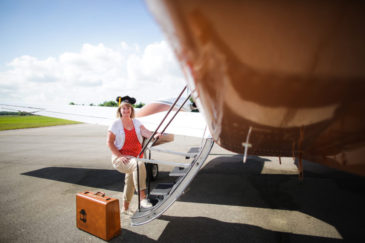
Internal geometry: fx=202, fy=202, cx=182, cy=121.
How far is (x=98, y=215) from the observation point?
3256 millimetres

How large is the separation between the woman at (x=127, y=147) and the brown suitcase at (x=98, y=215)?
559 millimetres

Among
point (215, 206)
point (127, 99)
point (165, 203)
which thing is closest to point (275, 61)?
point (165, 203)

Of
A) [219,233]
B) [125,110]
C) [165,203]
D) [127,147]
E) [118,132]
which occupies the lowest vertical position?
[219,233]

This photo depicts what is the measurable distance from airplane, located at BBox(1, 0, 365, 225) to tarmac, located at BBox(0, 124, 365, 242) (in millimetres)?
2693

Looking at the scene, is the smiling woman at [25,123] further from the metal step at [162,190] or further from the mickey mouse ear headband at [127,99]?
the metal step at [162,190]

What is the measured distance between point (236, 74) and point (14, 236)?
4411 mm

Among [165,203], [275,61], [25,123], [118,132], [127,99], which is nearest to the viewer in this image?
[275,61]

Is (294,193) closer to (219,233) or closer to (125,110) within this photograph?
(219,233)

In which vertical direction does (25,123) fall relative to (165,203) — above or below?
below

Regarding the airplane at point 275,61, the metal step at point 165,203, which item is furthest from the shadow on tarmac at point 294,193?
the airplane at point 275,61

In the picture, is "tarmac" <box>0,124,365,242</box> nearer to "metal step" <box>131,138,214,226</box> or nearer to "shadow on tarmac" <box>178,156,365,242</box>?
"shadow on tarmac" <box>178,156,365,242</box>

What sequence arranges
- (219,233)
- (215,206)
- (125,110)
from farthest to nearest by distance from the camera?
(215,206), (125,110), (219,233)

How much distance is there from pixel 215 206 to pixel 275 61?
412cm

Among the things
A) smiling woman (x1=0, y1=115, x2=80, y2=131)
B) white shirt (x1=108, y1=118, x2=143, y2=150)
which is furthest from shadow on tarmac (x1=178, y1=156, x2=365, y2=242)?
smiling woman (x1=0, y1=115, x2=80, y2=131)
